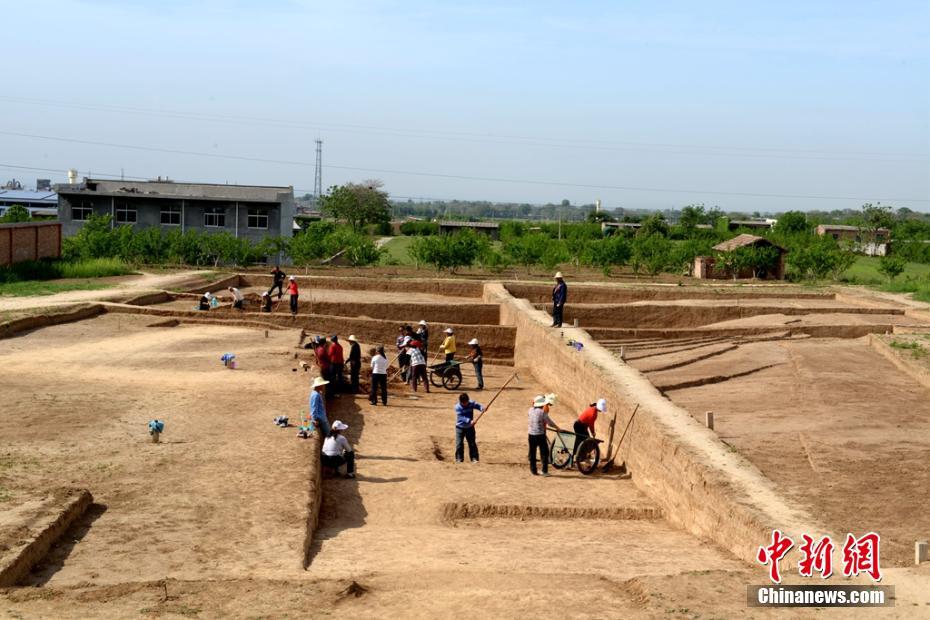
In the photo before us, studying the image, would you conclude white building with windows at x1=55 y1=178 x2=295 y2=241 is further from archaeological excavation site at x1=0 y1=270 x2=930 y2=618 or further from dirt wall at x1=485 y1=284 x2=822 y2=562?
dirt wall at x1=485 y1=284 x2=822 y2=562

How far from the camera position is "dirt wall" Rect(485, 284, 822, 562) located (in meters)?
9.46

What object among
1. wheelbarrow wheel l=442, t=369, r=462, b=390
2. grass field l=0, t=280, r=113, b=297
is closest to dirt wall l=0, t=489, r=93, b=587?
wheelbarrow wheel l=442, t=369, r=462, b=390

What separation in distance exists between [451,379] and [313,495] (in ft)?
31.0

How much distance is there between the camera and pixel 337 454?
486 inches

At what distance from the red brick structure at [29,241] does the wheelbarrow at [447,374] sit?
52.5 feet

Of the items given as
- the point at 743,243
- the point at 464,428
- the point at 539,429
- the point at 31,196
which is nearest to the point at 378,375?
the point at 464,428

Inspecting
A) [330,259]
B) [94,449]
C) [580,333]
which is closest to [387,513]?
[94,449]

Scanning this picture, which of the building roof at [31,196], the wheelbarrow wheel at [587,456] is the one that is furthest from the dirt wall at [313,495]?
the building roof at [31,196]

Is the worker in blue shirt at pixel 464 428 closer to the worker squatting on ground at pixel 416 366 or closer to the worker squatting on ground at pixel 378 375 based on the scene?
the worker squatting on ground at pixel 378 375

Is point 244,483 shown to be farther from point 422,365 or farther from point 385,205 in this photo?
point 385,205

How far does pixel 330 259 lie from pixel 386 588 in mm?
35754

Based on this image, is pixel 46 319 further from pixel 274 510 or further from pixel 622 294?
pixel 622 294

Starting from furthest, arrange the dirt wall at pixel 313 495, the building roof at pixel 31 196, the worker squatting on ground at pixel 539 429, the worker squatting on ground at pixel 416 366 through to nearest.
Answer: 1. the building roof at pixel 31 196
2. the worker squatting on ground at pixel 416 366
3. the worker squatting on ground at pixel 539 429
4. the dirt wall at pixel 313 495

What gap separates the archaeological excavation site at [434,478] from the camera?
7.63m
